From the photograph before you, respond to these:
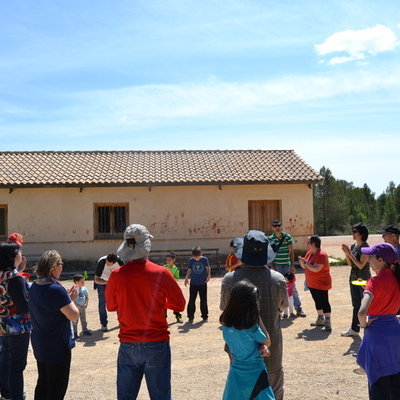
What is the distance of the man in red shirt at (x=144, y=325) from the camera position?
3.79m

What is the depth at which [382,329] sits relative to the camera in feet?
14.1

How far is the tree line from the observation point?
39.4 meters

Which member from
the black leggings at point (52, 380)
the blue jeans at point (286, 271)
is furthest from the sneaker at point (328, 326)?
the black leggings at point (52, 380)

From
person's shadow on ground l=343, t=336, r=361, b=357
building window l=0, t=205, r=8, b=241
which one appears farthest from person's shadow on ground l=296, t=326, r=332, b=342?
building window l=0, t=205, r=8, b=241

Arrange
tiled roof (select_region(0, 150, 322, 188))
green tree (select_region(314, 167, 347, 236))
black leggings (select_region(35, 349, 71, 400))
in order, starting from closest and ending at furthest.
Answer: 1. black leggings (select_region(35, 349, 71, 400))
2. tiled roof (select_region(0, 150, 322, 188))
3. green tree (select_region(314, 167, 347, 236))

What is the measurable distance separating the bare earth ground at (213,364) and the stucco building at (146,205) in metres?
9.01

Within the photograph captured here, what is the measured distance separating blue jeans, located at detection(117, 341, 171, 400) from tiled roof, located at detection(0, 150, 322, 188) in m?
14.5

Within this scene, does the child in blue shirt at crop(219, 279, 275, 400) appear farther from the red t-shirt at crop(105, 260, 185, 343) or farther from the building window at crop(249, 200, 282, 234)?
the building window at crop(249, 200, 282, 234)

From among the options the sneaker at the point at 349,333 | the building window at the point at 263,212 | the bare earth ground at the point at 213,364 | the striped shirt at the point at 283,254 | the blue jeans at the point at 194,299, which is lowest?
the bare earth ground at the point at 213,364

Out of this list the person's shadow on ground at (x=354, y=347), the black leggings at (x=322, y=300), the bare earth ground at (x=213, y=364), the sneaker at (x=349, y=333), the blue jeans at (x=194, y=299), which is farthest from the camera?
the blue jeans at (x=194, y=299)

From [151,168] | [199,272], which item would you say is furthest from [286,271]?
[151,168]

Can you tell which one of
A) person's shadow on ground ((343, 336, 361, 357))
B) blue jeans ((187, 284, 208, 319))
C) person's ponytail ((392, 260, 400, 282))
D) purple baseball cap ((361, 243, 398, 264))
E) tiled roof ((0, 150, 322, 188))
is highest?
tiled roof ((0, 150, 322, 188))

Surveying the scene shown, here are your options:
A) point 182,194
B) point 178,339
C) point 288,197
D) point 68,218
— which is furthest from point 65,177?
point 178,339

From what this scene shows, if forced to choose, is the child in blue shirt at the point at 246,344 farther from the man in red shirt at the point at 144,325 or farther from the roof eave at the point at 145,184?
the roof eave at the point at 145,184
